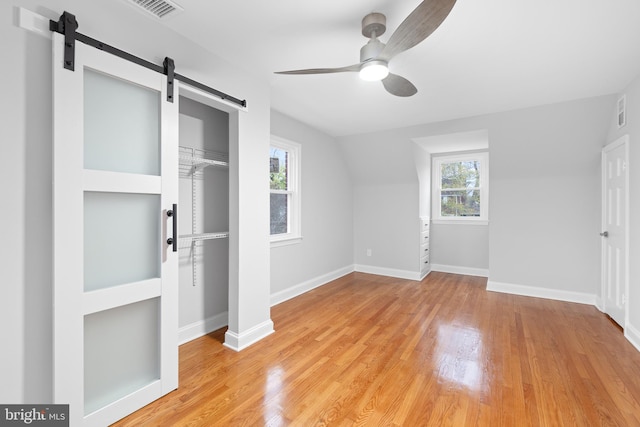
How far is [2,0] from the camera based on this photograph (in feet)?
4.51

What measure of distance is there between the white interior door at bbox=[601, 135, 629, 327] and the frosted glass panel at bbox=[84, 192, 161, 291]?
13.9ft

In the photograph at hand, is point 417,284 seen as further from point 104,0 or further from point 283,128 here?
point 104,0

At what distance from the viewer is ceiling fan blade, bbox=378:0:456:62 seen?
4.49 ft

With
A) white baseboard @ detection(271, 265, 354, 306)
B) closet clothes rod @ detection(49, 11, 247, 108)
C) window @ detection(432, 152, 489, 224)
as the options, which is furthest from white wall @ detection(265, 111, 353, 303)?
window @ detection(432, 152, 489, 224)

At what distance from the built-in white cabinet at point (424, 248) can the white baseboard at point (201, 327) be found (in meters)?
3.46

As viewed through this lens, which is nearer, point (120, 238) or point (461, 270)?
point (120, 238)

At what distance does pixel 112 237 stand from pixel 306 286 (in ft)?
9.61

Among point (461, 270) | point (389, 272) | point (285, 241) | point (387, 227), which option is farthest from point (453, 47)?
point (461, 270)

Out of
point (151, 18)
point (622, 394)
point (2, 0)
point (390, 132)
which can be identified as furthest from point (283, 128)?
point (622, 394)

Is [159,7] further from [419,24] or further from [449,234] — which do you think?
[449,234]

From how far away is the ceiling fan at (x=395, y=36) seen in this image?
1.41 metres

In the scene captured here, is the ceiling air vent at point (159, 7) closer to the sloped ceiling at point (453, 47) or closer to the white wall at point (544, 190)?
the sloped ceiling at point (453, 47)

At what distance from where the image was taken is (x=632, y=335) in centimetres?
267

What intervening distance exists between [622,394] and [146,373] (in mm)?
3184
